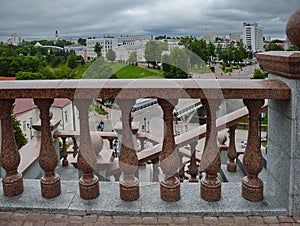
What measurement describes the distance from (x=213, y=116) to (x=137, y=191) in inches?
35.7

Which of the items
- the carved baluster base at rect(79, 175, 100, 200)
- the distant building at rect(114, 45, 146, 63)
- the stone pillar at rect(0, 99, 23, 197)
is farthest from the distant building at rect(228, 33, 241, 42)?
the stone pillar at rect(0, 99, 23, 197)

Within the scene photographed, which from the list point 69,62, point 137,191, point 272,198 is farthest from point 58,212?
point 69,62

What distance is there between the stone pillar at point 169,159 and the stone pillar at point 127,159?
9.0 inches

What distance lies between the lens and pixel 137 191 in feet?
9.44

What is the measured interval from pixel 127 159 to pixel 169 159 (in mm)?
346

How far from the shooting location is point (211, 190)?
2.81 m

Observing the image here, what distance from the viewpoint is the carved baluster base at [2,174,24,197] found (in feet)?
9.61

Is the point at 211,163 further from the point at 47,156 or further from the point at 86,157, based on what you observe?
the point at 47,156

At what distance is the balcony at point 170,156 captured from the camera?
249 centimetres

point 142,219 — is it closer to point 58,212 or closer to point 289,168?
point 58,212

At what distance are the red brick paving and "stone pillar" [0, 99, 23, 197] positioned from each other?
28 cm

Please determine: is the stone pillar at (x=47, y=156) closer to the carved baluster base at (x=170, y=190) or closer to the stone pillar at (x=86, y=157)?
the stone pillar at (x=86, y=157)

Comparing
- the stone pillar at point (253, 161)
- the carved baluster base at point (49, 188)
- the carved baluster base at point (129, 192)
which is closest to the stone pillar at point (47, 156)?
the carved baluster base at point (49, 188)

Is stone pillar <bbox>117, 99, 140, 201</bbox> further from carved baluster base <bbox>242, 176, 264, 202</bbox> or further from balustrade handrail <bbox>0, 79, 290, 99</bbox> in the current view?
carved baluster base <bbox>242, 176, 264, 202</bbox>
